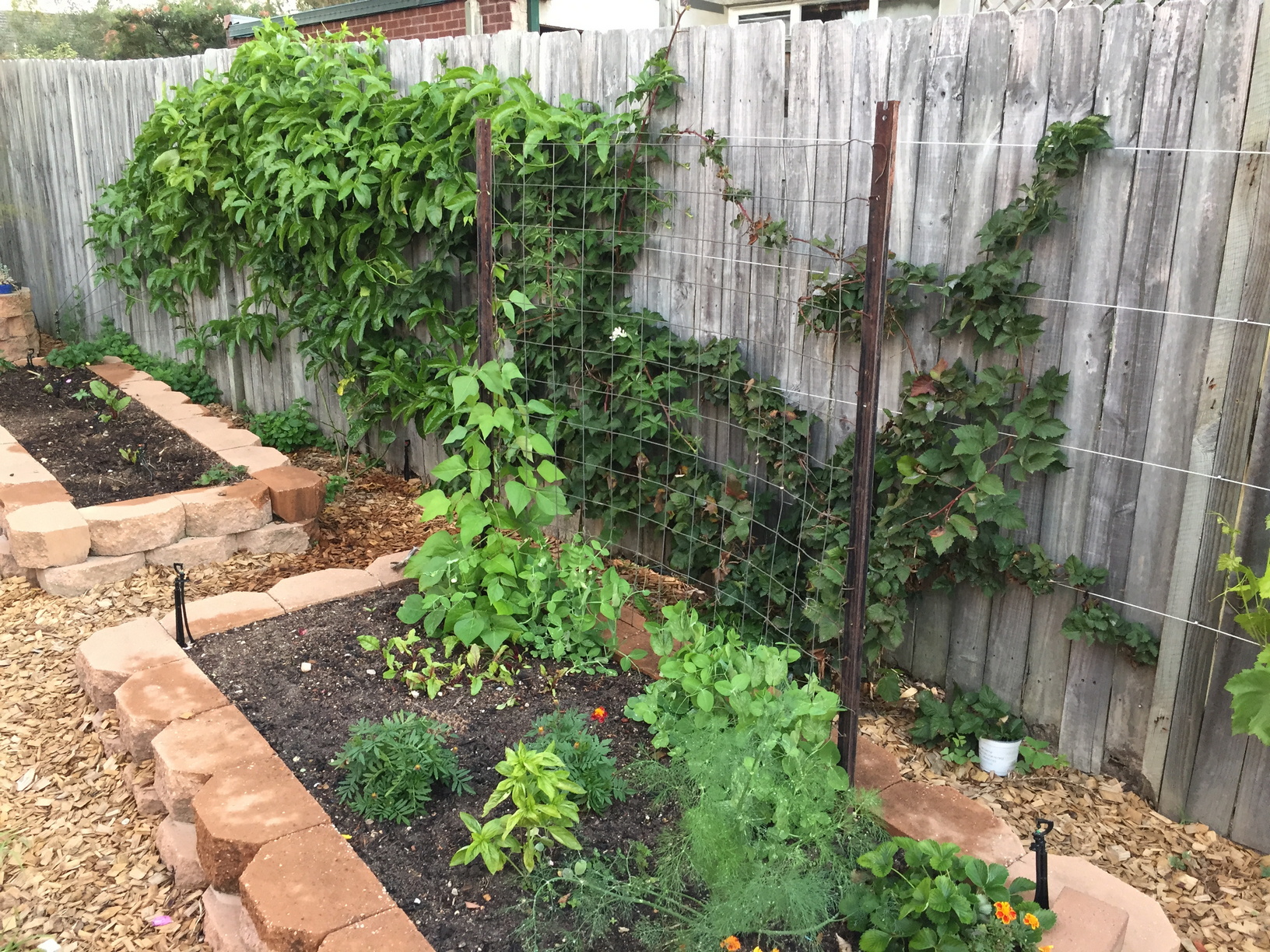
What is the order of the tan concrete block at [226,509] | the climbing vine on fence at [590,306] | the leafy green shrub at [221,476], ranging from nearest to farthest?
1. the climbing vine on fence at [590,306]
2. the tan concrete block at [226,509]
3. the leafy green shrub at [221,476]

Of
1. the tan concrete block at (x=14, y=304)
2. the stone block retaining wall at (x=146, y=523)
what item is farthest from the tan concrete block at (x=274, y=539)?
the tan concrete block at (x=14, y=304)

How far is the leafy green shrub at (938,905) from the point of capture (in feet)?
6.89

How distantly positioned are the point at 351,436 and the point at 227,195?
1428 millimetres

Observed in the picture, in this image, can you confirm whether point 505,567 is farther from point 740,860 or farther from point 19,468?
point 19,468

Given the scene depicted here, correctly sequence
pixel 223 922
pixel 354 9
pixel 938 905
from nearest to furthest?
→ pixel 938 905 < pixel 223 922 < pixel 354 9

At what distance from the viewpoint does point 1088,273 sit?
2877 millimetres

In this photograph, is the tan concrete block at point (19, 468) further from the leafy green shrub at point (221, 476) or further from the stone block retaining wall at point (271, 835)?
the stone block retaining wall at point (271, 835)

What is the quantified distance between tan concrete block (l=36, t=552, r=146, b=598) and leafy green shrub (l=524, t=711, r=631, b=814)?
7.89ft

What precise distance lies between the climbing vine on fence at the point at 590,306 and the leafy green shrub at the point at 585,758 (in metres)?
0.91

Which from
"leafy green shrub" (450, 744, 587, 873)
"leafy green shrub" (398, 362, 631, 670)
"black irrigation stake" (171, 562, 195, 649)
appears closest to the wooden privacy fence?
"leafy green shrub" (398, 362, 631, 670)

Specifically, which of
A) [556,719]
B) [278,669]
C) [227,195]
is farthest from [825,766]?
[227,195]

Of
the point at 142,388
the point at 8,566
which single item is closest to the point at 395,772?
the point at 8,566

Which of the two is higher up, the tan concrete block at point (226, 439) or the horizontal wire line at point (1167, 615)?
the horizontal wire line at point (1167, 615)

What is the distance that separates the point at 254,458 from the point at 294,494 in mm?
492
